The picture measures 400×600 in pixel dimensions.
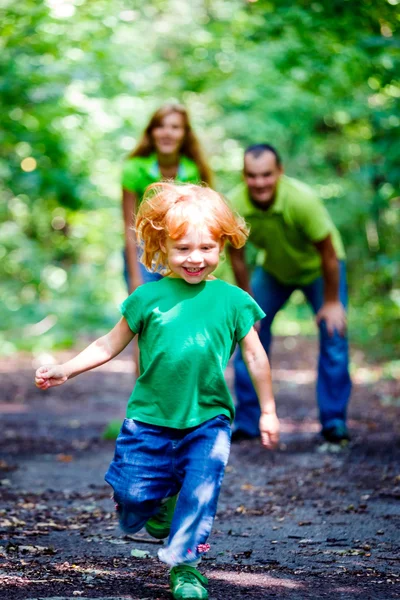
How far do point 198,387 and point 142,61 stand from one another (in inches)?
441

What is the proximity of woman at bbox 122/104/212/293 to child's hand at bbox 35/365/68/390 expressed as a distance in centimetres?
261

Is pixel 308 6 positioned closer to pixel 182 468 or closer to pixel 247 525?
pixel 247 525

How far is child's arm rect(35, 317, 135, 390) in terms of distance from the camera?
9.89 feet

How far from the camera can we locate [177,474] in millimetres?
3037

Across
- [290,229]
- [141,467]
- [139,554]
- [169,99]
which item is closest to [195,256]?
[141,467]

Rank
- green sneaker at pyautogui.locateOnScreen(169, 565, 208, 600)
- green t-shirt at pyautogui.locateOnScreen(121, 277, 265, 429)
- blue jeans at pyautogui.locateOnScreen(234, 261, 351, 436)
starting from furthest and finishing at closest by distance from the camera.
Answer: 1. blue jeans at pyautogui.locateOnScreen(234, 261, 351, 436)
2. green t-shirt at pyautogui.locateOnScreen(121, 277, 265, 429)
3. green sneaker at pyautogui.locateOnScreen(169, 565, 208, 600)

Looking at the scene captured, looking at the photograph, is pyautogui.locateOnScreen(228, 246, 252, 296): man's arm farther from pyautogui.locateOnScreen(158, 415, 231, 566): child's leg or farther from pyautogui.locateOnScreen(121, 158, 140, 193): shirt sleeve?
pyautogui.locateOnScreen(158, 415, 231, 566): child's leg

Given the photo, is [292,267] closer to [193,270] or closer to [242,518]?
[242,518]

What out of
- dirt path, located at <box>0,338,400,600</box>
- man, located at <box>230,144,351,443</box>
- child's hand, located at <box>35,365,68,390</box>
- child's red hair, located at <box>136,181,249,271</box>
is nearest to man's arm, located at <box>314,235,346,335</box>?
man, located at <box>230,144,351,443</box>

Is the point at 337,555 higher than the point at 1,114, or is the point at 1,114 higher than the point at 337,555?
the point at 1,114

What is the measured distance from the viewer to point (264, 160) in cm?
555

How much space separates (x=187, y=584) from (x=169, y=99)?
18.3ft

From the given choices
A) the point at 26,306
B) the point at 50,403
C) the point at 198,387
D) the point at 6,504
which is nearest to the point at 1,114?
the point at 50,403

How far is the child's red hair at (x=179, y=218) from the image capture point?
3049 millimetres
